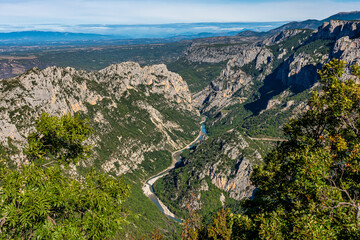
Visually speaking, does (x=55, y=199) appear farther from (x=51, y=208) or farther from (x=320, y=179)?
(x=320, y=179)

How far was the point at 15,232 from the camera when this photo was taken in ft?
45.5

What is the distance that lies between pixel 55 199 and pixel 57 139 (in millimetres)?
6052

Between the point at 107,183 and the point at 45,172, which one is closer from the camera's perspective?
the point at 45,172

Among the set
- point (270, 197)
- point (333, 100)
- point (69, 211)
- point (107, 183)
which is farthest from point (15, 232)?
point (333, 100)

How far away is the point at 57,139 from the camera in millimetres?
19156

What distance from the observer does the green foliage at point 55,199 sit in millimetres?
13477

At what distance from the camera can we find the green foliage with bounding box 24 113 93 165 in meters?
18.3

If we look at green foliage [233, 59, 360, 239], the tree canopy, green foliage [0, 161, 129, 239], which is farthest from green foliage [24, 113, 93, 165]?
green foliage [233, 59, 360, 239]

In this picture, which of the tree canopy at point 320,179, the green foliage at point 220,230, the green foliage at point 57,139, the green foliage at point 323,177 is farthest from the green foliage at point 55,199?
the green foliage at point 323,177

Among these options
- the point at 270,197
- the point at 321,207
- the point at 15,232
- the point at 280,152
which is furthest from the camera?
the point at 280,152

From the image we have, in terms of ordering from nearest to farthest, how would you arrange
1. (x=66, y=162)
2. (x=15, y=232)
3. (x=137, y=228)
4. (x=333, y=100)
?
(x=15, y=232) < (x=66, y=162) < (x=333, y=100) < (x=137, y=228)

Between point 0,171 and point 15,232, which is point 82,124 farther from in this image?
point 15,232

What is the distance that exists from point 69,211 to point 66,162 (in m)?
4.76

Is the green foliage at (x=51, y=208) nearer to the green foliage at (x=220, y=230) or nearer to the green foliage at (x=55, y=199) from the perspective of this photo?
the green foliage at (x=55, y=199)
